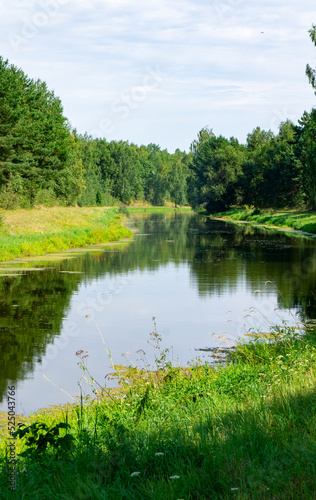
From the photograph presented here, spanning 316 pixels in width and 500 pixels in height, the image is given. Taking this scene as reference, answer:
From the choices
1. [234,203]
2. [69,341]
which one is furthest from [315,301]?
[234,203]

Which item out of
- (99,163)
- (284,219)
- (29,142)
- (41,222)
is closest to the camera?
(41,222)

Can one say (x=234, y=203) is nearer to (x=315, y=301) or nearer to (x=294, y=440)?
(x=315, y=301)

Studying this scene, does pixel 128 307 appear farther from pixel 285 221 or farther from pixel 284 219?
pixel 284 219

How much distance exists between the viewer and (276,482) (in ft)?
14.5

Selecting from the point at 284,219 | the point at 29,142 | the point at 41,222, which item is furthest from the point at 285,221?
the point at 41,222

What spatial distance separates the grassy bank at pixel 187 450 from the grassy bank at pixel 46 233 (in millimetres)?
21326

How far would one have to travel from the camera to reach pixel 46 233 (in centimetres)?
3500

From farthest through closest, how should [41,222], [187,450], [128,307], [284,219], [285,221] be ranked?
[284,219]
[285,221]
[41,222]
[128,307]
[187,450]

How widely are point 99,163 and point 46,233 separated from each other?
326ft

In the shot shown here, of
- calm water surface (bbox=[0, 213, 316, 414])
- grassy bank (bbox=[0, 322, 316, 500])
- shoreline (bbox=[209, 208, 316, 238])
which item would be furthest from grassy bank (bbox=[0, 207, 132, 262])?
grassy bank (bbox=[0, 322, 316, 500])

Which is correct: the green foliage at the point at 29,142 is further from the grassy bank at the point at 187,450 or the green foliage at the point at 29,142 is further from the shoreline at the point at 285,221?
the grassy bank at the point at 187,450

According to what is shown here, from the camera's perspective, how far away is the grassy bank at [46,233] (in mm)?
29500

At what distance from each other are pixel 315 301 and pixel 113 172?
118 m

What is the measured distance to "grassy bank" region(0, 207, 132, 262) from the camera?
2950 cm
